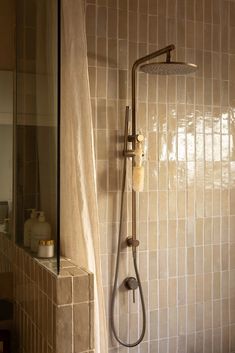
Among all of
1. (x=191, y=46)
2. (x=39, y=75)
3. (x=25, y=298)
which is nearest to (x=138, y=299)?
(x=25, y=298)

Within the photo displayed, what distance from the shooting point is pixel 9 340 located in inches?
67.7

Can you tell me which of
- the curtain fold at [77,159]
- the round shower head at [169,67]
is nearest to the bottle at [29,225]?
the curtain fold at [77,159]

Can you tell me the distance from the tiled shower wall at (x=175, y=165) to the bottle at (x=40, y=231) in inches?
20.6

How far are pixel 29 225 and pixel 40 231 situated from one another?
0.12m

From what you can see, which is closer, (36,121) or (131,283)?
(36,121)

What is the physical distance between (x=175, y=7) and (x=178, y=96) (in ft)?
1.57

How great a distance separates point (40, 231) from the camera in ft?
5.19

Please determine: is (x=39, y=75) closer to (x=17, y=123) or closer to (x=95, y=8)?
(x=17, y=123)

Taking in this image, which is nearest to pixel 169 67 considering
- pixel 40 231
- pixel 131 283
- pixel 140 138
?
pixel 140 138

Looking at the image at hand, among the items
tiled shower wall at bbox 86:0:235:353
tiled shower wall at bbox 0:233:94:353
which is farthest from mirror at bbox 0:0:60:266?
tiled shower wall at bbox 86:0:235:353

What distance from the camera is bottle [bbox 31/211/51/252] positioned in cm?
154

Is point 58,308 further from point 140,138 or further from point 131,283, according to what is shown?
point 140,138

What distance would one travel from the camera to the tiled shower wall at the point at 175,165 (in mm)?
2100

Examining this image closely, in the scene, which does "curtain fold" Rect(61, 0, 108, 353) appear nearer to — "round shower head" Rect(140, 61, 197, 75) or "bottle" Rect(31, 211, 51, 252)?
"bottle" Rect(31, 211, 51, 252)
